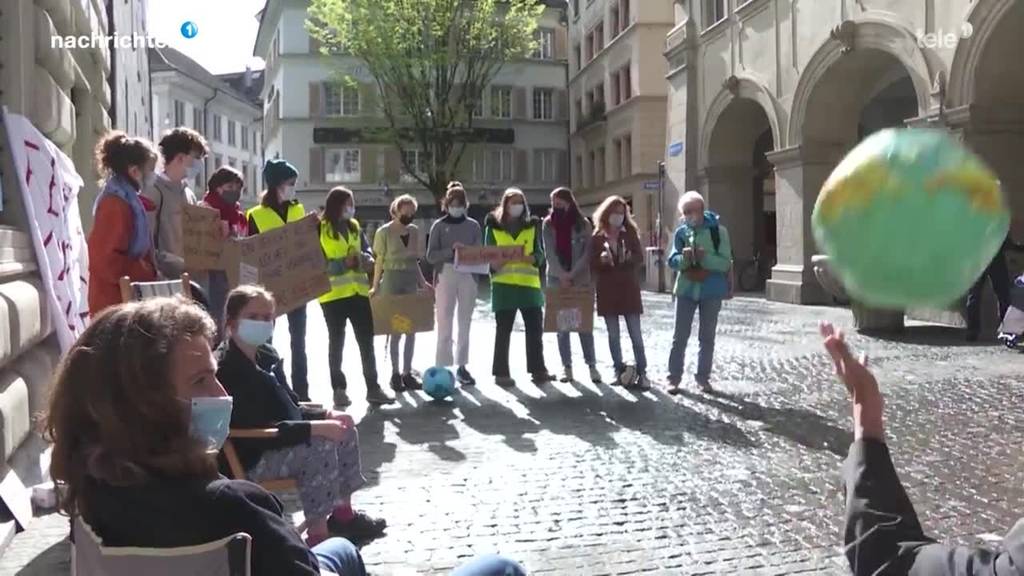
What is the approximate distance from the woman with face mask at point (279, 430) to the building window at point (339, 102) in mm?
46028

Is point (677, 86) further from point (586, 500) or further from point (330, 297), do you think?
point (586, 500)

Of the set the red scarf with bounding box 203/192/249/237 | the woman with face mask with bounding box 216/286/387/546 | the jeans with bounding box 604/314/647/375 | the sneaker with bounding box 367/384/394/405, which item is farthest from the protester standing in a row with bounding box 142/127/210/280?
the jeans with bounding box 604/314/647/375

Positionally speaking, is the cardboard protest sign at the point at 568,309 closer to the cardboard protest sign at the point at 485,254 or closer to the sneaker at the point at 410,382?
the cardboard protest sign at the point at 485,254

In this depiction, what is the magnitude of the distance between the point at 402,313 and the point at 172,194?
3592 millimetres

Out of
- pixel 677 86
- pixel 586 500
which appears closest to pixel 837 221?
pixel 586 500

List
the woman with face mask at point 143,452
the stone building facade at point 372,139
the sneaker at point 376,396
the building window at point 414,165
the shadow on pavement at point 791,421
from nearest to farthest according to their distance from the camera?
the woman with face mask at point 143,452 → the shadow on pavement at point 791,421 → the sneaker at point 376,396 → the building window at point 414,165 → the stone building facade at point 372,139

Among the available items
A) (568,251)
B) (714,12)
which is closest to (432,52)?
(714,12)

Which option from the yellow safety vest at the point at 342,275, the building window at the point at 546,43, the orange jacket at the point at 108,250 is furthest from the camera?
the building window at the point at 546,43

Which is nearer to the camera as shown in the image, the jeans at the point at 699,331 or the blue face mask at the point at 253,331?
the blue face mask at the point at 253,331

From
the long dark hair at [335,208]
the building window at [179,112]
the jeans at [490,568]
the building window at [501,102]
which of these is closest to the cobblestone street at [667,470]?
the long dark hair at [335,208]

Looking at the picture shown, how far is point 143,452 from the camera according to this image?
1927 millimetres

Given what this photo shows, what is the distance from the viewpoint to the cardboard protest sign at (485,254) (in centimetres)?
958

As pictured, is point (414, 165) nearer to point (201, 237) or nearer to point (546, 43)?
point (546, 43)

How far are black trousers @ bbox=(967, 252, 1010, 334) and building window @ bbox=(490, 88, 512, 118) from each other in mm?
40828
